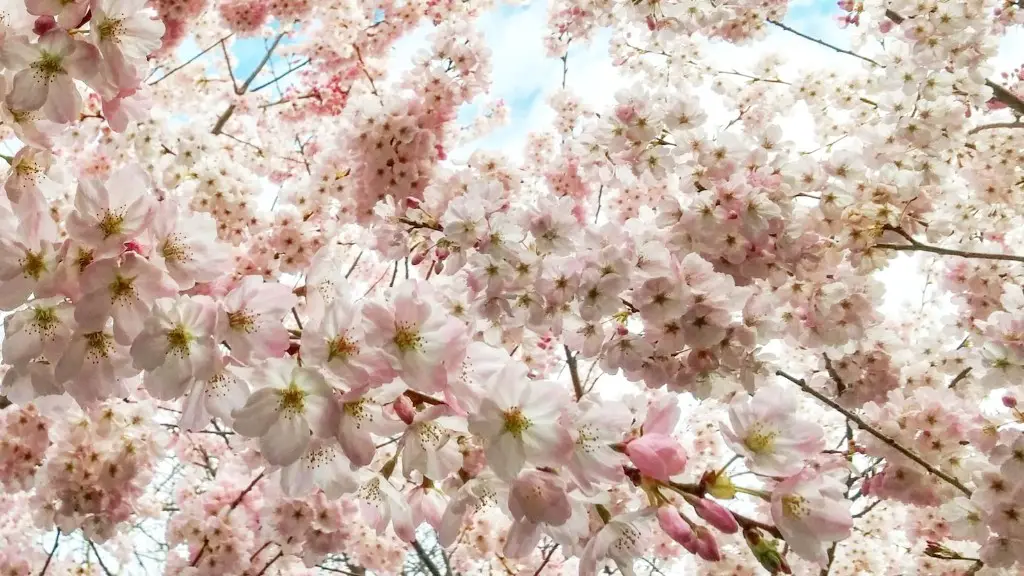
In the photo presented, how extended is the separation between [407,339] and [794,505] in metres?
0.78

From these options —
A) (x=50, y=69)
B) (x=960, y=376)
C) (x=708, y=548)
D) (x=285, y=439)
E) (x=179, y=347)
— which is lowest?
(x=708, y=548)

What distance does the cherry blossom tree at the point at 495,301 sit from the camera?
1.13 metres

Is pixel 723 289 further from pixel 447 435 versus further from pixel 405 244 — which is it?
pixel 405 244

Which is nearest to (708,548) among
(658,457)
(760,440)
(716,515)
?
(716,515)

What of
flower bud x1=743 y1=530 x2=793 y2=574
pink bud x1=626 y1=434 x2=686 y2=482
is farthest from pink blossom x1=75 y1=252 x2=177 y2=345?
flower bud x1=743 y1=530 x2=793 y2=574

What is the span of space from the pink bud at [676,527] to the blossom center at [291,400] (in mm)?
643

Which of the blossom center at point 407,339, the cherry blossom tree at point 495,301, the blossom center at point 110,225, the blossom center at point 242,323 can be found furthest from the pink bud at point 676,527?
the blossom center at point 110,225

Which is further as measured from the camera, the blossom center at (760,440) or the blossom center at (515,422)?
the blossom center at (760,440)

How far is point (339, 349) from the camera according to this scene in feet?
3.67

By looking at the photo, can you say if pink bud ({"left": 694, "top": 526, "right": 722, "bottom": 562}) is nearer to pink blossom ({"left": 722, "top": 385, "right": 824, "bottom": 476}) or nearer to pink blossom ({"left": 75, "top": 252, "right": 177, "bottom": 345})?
pink blossom ({"left": 722, "top": 385, "right": 824, "bottom": 476})

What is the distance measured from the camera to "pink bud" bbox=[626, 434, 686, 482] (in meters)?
1.10

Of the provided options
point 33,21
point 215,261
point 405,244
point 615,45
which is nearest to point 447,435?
point 215,261

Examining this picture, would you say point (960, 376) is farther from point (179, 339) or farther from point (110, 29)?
point (110, 29)

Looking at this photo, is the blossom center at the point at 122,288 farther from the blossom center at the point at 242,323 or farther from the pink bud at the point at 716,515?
the pink bud at the point at 716,515
